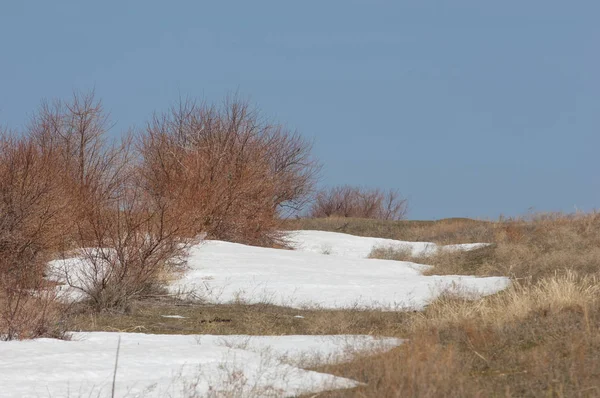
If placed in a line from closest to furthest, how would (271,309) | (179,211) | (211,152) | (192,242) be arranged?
1. (271,309)
2. (179,211)
3. (192,242)
4. (211,152)

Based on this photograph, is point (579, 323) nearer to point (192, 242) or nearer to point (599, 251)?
point (192, 242)

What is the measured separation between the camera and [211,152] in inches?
892

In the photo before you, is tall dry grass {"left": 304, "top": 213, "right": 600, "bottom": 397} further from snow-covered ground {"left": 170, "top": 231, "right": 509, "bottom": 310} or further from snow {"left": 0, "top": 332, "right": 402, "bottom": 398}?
snow-covered ground {"left": 170, "top": 231, "right": 509, "bottom": 310}

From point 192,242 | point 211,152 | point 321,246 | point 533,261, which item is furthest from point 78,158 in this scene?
point 533,261

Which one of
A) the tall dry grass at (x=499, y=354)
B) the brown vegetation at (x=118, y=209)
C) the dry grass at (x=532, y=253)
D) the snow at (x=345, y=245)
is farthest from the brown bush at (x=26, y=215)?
the snow at (x=345, y=245)

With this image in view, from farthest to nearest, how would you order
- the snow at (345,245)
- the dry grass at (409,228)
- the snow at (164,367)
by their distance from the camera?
the dry grass at (409,228)
the snow at (345,245)
the snow at (164,367)

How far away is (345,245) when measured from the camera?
1011 inches

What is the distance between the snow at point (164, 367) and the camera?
17.6 ft

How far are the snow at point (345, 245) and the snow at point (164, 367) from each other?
50.6 feet

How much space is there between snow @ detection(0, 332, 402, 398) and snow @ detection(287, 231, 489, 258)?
1543cm

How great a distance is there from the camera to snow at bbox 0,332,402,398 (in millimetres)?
5367

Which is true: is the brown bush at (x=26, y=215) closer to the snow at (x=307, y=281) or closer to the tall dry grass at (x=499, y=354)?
the snow at (x=307, y=281)

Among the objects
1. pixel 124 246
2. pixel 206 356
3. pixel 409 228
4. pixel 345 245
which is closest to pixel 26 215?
pixel 124 246

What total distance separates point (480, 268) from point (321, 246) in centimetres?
891
